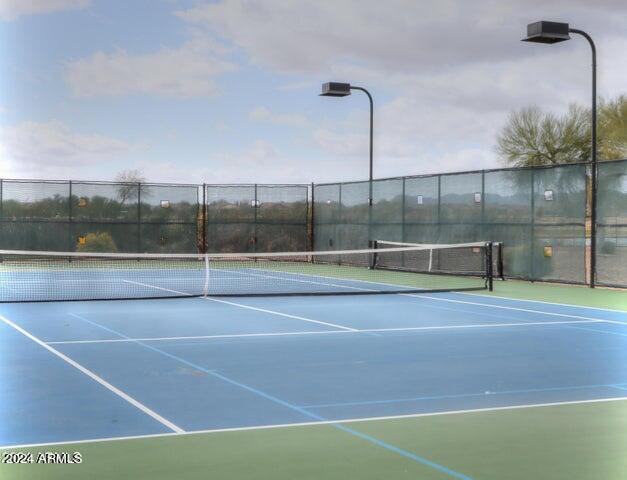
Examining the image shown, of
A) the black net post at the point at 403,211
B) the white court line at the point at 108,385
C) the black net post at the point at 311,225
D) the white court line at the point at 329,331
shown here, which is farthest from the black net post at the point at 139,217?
the white court line at the point at 329,331

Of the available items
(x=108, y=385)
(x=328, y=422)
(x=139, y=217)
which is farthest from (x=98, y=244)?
(x=328, y=422)

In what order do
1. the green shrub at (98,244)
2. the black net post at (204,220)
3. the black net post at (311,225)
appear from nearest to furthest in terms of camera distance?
the green shrub at (98,244)
the black net post at (204,220)
the black net post at (311,225)

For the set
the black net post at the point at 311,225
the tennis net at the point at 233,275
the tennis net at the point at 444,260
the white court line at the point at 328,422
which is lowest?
the white court line at the point at 328,422

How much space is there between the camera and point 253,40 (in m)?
19.0

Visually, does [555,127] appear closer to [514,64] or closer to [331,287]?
[514,64]

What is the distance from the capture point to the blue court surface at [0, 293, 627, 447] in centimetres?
627

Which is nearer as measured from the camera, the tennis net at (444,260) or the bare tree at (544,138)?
the tennis net at (444,260)

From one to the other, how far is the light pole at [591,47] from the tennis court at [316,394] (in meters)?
5.42

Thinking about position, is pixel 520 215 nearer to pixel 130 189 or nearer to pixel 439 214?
pixel 439 214

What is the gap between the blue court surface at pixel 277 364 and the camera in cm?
627

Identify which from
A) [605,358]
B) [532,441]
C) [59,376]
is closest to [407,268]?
[605,358]

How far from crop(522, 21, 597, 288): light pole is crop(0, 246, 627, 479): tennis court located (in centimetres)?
542

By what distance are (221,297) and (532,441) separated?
418 inches

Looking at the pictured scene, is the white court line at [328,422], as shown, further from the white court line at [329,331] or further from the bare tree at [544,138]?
the bare tree at [544,138]
